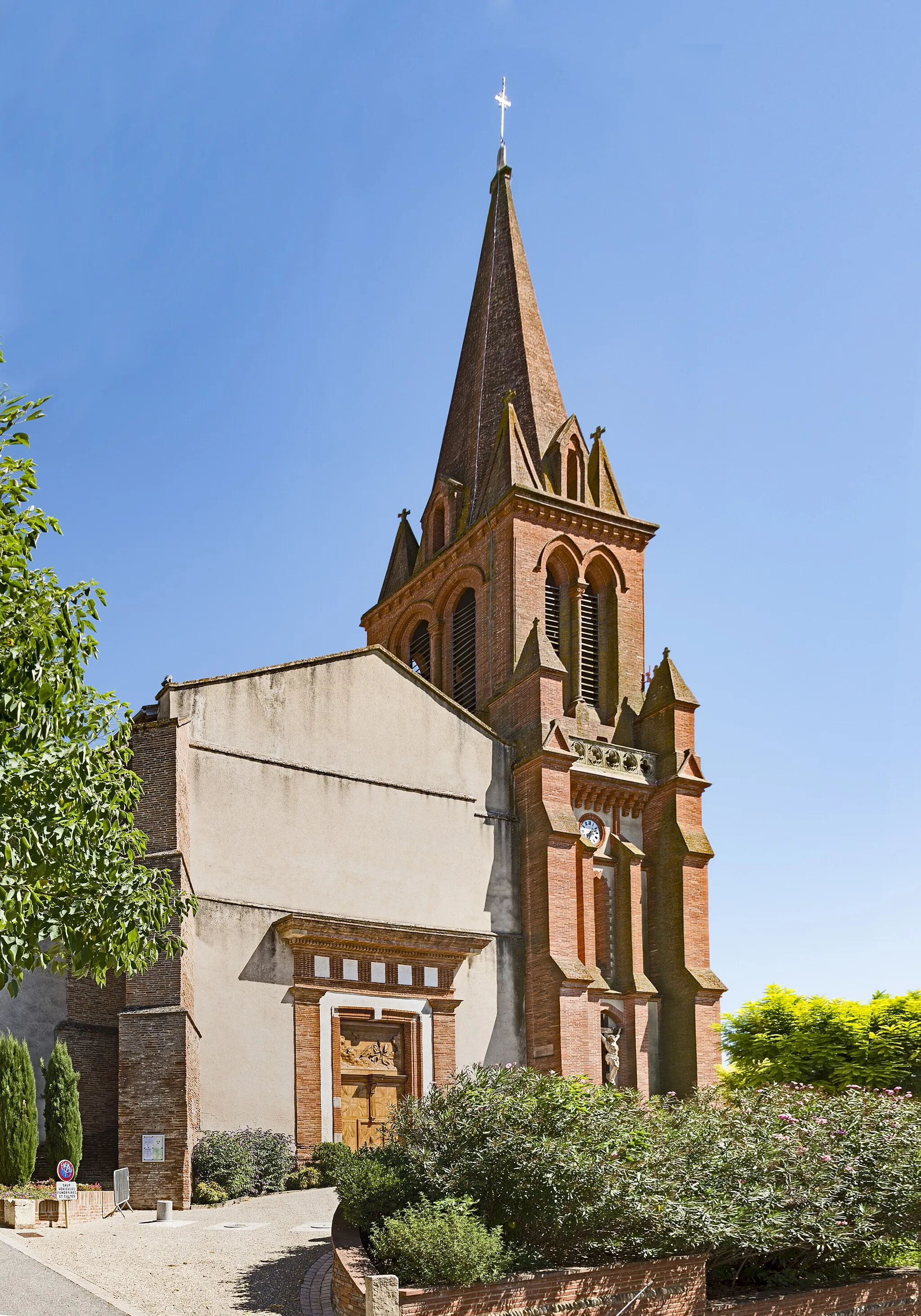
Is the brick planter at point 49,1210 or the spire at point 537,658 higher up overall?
the spire at point 537,658

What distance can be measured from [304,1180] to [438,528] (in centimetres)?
2135

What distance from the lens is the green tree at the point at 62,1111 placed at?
824 inches

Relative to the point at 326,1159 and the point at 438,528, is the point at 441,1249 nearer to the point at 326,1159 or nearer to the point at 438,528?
the point at 326,1159

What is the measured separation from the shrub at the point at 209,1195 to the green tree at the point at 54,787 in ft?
27.6

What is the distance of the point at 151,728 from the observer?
24344 millimetres

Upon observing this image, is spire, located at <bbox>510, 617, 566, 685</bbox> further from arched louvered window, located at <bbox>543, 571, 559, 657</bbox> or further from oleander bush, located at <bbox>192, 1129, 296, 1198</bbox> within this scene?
oleander bush, located at <bbox>192, 1129, 296, 1198</bbox>

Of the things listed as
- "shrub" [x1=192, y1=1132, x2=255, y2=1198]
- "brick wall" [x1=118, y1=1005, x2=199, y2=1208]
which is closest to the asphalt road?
"brick wall" [x1=118, y1=1005, x2=199, y2=1208]

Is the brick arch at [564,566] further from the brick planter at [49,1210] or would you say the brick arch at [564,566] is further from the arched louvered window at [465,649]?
the brick planter at [49,1210]

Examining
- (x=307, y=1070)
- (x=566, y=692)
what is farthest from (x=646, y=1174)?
(x=566, y=692)

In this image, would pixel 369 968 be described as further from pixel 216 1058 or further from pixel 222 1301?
pixel 222 1301

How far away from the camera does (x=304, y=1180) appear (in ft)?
75.3

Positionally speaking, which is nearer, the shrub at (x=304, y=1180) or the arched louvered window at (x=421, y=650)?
the shrub at (x=304, y=1180)

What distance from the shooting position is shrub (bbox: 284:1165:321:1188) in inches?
902

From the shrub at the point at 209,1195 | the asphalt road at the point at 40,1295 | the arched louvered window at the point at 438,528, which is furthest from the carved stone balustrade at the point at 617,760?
the asphalt road at the point at 40,1295
